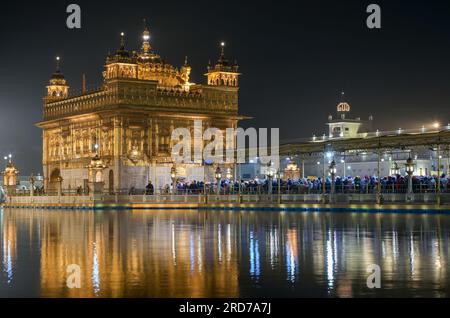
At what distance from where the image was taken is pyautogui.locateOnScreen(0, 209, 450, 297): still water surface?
12188mm

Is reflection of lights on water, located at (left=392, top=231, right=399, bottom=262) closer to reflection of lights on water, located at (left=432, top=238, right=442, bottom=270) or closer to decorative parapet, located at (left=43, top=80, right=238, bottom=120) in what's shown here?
reflection of lights on water, located at (left=432, top=238, right=442, bottom=270)

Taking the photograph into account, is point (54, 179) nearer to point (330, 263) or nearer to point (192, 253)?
point (192, 253)

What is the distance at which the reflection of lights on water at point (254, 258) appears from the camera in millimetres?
14087

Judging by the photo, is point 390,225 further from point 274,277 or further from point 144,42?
point 144,42

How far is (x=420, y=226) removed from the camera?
86.2 feet

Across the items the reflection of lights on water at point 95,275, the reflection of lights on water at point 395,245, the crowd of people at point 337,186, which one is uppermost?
the crowd of people at point 337,186

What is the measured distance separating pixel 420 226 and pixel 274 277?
1369 cm

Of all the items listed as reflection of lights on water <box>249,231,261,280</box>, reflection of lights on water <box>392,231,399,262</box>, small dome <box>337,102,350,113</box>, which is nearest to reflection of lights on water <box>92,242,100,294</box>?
reflection of lights on water <box>249,231,261,280</box>

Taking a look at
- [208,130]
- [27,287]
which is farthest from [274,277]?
[208,130]

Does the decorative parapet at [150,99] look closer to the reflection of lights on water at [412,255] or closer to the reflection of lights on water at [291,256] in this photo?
the reflection of lights on water at [291,256]

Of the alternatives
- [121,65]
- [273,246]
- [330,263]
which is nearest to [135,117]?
[121,65]

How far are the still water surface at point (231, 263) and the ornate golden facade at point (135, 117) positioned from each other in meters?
43.1

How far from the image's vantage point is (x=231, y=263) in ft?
50.8

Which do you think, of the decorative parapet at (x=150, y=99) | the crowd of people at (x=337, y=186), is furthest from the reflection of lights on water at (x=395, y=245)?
the decorative parapet at (x=150, y=99)
